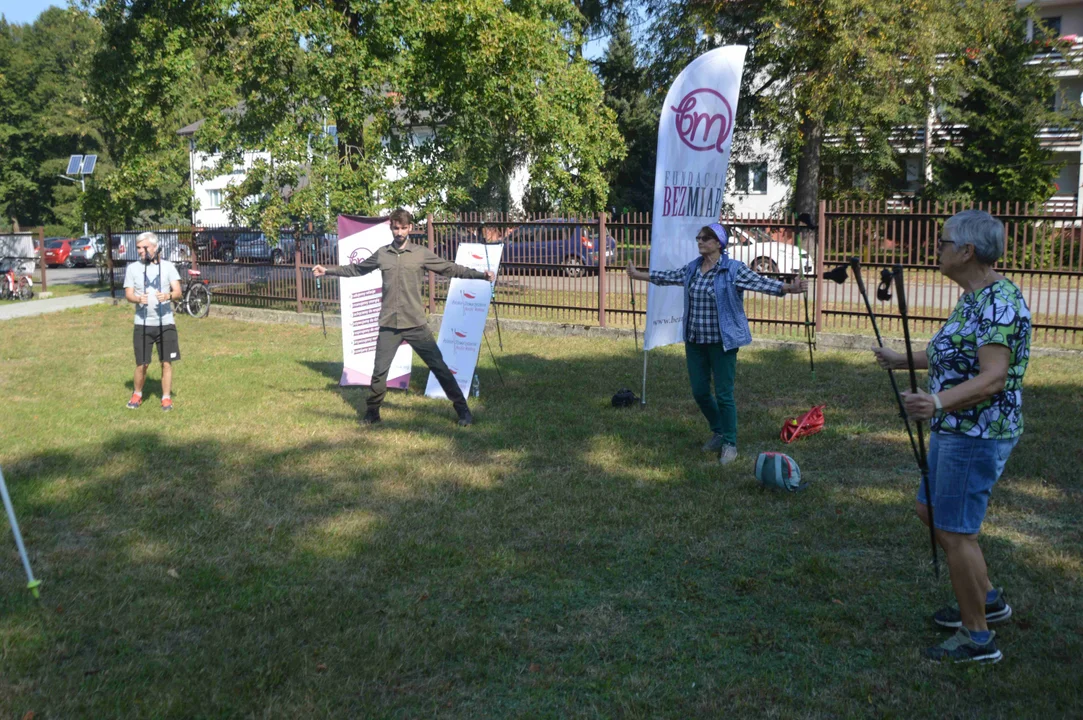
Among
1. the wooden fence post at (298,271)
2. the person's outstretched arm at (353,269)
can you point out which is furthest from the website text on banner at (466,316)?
the wooden fence post at (298,271)

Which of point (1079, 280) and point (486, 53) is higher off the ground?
point (486, 53)

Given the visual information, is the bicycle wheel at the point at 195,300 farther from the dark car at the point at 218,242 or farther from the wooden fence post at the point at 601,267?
the wooden fence post at the point at 601,267

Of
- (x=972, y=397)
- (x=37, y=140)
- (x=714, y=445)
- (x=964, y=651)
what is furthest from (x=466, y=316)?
(x=37, y=140)

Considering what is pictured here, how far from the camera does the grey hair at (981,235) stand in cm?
407

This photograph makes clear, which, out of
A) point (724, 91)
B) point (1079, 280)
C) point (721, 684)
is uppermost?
point (724, 91)

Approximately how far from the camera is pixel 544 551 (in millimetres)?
Result: 5996

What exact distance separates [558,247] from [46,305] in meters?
14.5

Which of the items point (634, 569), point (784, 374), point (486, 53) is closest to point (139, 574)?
point (634, 569)

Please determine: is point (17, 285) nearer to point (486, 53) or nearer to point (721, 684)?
point (486, 53)

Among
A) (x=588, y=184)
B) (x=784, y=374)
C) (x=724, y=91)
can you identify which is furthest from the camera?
(x=588, y=184)

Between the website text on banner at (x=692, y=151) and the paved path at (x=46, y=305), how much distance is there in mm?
16972

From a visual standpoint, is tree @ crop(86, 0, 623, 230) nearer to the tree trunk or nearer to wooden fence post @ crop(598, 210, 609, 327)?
wooden fence post @ crop(598, 210, 609, 327)

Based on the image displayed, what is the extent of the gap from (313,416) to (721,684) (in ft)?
21.3

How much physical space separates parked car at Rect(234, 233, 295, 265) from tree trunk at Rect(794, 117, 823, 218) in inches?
581
